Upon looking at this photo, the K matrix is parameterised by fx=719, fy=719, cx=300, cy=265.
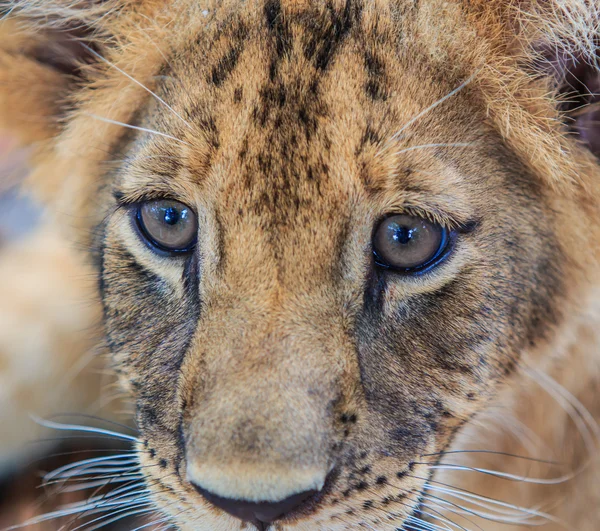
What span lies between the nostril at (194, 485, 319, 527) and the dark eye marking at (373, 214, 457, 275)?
551mm

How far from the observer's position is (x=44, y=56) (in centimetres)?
210

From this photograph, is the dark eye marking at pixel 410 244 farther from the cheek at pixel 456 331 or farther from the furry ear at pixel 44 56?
the furry ear at pixel 44 56

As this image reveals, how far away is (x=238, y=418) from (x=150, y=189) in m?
0.64

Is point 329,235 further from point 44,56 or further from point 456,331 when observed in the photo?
point 44,56

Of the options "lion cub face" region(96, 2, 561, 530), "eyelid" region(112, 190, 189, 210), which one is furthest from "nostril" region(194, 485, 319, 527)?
"eyelid" region(112, 190, 189, 210)

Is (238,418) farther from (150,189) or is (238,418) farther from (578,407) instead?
(578,407)

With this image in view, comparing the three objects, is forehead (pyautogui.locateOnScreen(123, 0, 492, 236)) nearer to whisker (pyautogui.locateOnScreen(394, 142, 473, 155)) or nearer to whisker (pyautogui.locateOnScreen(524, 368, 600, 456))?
whisker (pyautogui.locateOnScreen(394, 142, 473, 155))

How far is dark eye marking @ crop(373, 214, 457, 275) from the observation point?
63.9 inches

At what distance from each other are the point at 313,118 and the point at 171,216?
43 cm

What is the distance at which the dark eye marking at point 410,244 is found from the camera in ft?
5.33

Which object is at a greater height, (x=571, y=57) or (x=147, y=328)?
(x=571, y=57)

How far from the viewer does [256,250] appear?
1588mm

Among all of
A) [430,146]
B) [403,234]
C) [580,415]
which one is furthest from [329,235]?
[580,415]

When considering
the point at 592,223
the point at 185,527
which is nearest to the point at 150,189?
the point at 185,527
